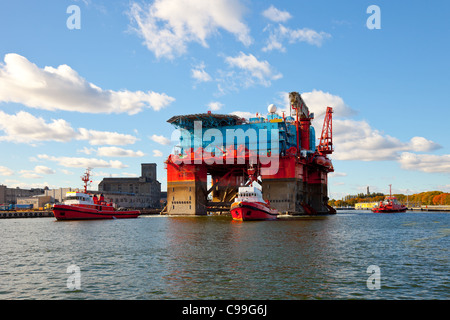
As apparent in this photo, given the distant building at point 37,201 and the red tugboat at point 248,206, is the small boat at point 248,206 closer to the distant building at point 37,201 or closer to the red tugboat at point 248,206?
the red tugboat at point 248,206

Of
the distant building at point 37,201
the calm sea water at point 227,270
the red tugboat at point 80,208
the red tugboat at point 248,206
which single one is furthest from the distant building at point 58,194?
the calm sea water at point 227,270

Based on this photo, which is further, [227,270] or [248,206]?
[248,206]

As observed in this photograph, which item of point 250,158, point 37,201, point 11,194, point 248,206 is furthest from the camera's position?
point 11,194

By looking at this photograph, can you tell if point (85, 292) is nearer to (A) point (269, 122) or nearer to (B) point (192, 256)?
(B) point (192, 256)

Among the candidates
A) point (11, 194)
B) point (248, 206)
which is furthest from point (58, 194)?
point (248, 206)

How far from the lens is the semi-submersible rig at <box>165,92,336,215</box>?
9844cm

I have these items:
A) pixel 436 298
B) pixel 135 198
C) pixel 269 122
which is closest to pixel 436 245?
pixel 436 298

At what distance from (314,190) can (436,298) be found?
11078 cm

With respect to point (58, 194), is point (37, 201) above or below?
below

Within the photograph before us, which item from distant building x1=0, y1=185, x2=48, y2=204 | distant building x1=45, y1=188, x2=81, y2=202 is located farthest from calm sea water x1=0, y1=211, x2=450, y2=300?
distant building x1=0, y1=185, x2=48, y2=204

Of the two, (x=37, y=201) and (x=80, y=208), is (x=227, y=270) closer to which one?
(x=80, y=208)

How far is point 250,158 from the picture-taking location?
99.2 metres

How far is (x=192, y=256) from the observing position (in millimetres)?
30141

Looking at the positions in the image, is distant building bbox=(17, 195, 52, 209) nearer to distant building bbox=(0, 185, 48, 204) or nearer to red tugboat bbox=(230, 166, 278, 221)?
distant building bbox=(0, 185, 48, 204)
